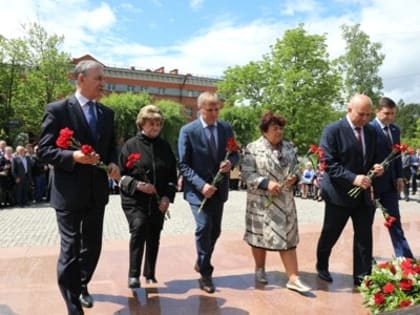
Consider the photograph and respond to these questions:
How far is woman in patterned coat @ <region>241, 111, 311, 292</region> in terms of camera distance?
4594mm

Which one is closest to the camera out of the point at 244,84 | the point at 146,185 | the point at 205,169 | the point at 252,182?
the point at 146,185

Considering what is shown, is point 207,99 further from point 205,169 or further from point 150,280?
point 150,280

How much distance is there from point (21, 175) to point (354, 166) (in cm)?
1154

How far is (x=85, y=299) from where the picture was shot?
421 cm

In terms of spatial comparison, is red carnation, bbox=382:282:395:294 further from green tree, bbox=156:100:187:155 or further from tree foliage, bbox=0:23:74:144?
green tree, bbox=156:100:187:155

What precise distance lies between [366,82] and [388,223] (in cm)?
4271

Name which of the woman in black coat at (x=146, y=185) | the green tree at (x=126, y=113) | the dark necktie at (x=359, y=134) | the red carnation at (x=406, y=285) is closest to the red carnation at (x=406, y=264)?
the red carnation at (x=406, y=285)

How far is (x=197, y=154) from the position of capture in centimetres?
477

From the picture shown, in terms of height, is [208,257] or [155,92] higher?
[155,92]

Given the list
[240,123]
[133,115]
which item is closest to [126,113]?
[133,115]

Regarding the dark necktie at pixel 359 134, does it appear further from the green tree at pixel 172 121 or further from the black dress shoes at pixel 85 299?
the green tree at pixel 172 121

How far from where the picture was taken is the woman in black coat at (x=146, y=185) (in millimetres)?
4586

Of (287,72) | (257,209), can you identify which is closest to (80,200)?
(257,209)

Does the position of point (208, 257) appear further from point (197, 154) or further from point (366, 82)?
point (366, 82)
